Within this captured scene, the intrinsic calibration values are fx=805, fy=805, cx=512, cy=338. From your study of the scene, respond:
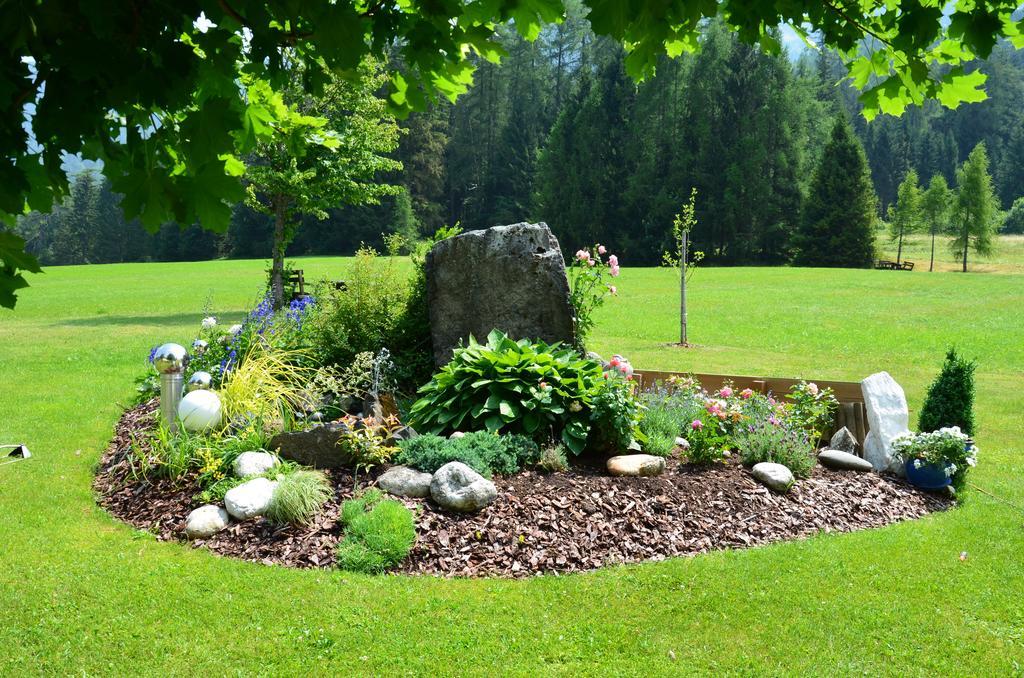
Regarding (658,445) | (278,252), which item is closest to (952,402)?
(658,445)

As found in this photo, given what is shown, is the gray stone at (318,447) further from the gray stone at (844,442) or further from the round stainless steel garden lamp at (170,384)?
the gray stone at (844,442)

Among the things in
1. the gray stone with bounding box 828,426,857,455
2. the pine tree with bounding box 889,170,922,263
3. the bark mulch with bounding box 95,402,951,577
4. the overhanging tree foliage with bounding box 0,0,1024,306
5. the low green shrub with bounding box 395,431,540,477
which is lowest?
the bark mulch with bounding box 95,402,951,577

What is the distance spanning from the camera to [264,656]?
12.7 ft

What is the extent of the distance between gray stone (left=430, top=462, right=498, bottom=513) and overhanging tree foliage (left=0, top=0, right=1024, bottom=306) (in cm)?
266

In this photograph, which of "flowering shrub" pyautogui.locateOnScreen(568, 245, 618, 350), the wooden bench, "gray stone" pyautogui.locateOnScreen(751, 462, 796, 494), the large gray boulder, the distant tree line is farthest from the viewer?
the distant tree line

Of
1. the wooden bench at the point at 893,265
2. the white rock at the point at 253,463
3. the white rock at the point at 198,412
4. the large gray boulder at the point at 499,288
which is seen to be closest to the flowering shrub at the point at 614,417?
the large gray boulder at the point at 499,288

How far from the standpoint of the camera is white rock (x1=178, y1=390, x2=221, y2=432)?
6.33m

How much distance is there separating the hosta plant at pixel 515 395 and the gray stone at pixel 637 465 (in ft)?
1.03

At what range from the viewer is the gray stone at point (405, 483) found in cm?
542

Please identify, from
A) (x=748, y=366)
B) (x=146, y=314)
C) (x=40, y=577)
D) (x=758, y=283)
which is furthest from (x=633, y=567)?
(x=758, y=283)

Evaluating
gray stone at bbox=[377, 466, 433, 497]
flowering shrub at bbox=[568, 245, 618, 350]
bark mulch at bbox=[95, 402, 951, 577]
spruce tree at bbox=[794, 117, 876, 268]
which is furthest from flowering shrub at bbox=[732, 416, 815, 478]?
spruce tree at bbox=[794, 117, 876, 268]

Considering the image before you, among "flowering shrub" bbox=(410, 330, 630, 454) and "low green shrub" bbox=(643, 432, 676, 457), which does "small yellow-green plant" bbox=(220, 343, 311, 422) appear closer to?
"flowering shrub" bbox=(410, 330, 630, 454)

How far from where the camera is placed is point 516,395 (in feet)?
21.0

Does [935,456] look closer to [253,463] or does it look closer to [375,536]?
[375,536]
